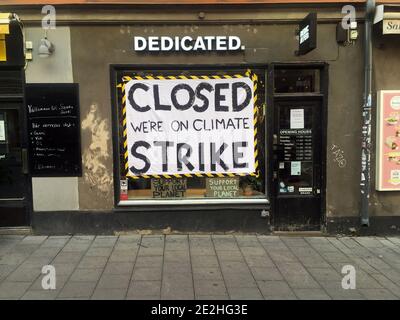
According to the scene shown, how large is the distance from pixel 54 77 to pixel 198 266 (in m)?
3.70

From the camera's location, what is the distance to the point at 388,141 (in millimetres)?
6809

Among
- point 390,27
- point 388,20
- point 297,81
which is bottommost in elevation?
point 297,81

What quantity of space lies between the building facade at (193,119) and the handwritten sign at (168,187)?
0.02 metres

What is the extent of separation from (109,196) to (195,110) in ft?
6.45

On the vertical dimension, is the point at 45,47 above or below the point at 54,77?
above

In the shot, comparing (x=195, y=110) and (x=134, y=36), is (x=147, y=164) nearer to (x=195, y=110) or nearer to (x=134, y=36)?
(x=195, y=110)

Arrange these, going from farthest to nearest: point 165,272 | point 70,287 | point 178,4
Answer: point 178,4 → point 165,272 → point 70,287

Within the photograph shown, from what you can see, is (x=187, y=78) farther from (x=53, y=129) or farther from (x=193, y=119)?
(x=53, y=129)

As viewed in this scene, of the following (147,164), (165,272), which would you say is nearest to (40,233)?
(147,164)

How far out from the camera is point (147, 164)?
6.95 m

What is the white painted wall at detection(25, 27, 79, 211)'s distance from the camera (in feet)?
21.6

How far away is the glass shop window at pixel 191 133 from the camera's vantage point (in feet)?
22.4

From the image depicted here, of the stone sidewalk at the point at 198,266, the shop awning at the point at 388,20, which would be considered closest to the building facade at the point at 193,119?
the shop awning at the point at 388,20

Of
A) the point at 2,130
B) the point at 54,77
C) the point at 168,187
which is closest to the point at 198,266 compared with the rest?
the point at 168,187
